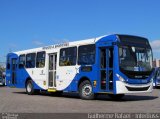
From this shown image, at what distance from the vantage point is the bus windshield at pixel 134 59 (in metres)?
18.2

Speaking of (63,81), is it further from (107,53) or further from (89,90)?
(107,53)

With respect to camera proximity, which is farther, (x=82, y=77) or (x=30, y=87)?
(x=30, y=87)

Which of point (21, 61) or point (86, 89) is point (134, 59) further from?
point (21, 61)

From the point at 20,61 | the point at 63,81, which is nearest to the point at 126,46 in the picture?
the point at 63,81

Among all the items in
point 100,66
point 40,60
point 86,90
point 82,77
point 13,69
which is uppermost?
point 40,60

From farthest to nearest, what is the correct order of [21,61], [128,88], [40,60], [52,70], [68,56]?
[21,61] → [40,60] → [52,70] → [68,56] → [128,88]

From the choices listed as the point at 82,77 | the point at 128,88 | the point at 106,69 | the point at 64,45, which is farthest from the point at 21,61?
the point at 128,88

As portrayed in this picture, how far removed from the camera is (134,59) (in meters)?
18.5

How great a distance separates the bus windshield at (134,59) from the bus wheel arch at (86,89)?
2.35 metres

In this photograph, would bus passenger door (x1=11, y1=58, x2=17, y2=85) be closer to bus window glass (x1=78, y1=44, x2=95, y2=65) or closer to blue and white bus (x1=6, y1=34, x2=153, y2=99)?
blue and white bus (x1=6, y1=34, x2=153, y2=99)

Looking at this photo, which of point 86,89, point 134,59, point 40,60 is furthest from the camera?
point 40,60

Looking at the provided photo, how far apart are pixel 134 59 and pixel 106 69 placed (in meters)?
1.42

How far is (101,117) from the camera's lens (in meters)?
12.1

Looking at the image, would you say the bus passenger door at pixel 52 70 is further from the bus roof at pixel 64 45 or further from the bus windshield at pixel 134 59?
the bus windshield at pixel 134 59
